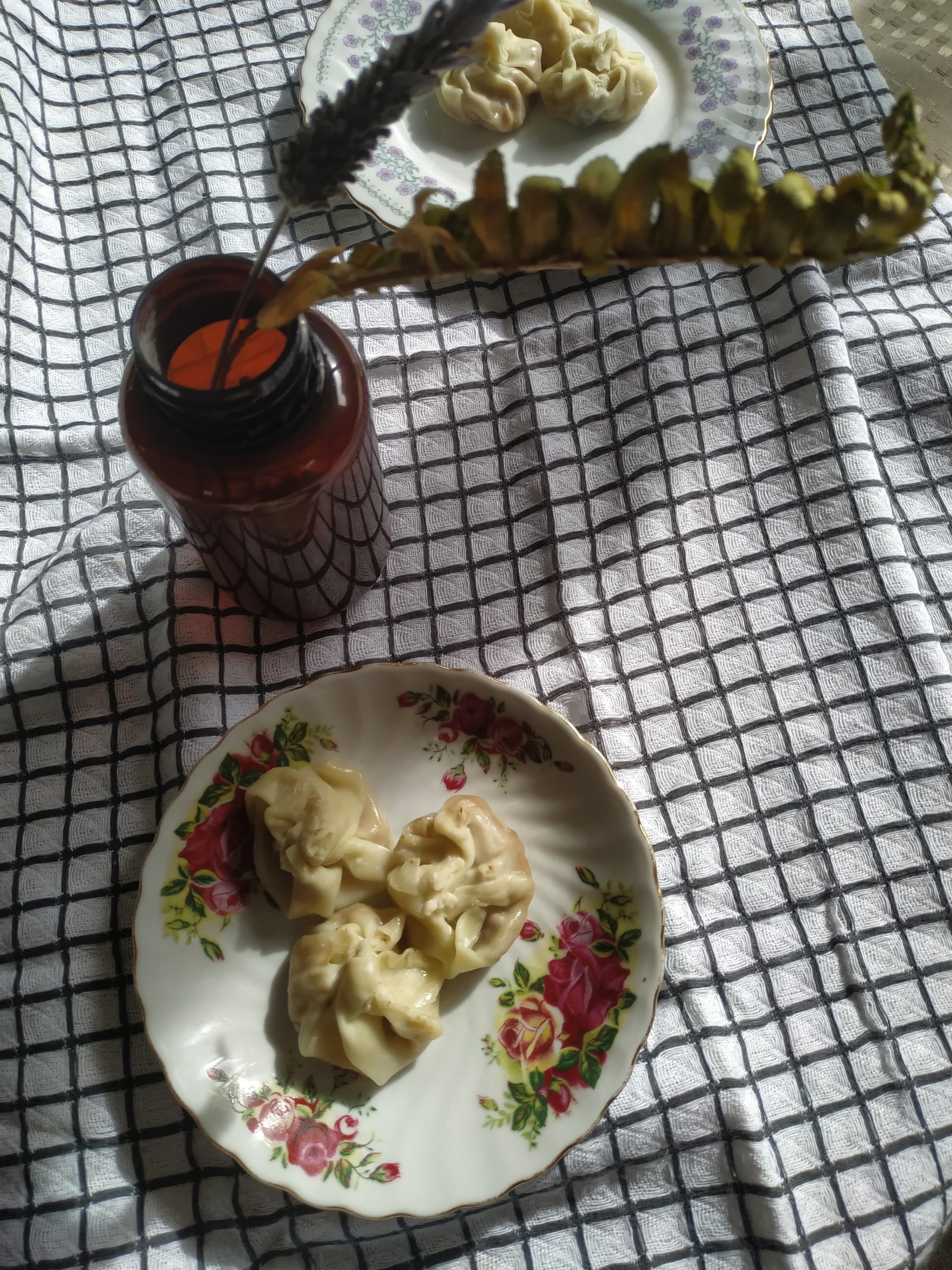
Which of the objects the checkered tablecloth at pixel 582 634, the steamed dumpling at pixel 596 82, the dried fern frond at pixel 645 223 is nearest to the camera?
the dried fern frond at pixel 645 223

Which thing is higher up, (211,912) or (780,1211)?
(211,912)

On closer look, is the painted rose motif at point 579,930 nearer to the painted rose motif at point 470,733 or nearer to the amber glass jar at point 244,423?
the painted rose motif at point 470,733

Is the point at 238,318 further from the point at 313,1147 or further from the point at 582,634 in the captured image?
the point at 313,1147

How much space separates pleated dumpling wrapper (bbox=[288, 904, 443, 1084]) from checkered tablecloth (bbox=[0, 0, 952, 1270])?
120mm

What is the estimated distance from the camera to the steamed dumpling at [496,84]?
81 cm

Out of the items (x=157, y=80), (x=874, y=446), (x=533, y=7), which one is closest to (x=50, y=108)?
(x=157, y=80)

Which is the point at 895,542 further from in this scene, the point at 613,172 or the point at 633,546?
the point at 613,172

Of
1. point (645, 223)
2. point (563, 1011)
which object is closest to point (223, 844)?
point (563, 1011)

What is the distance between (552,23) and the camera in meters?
0.84

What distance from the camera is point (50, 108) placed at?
92 cm

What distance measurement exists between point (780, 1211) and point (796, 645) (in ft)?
1.25

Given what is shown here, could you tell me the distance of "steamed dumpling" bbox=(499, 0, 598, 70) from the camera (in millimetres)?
843

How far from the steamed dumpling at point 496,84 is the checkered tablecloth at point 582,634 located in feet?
0.50

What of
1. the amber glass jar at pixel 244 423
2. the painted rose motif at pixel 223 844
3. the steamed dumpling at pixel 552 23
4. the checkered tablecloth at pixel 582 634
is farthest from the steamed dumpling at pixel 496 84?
the painted rose motif at pixel 223 844
